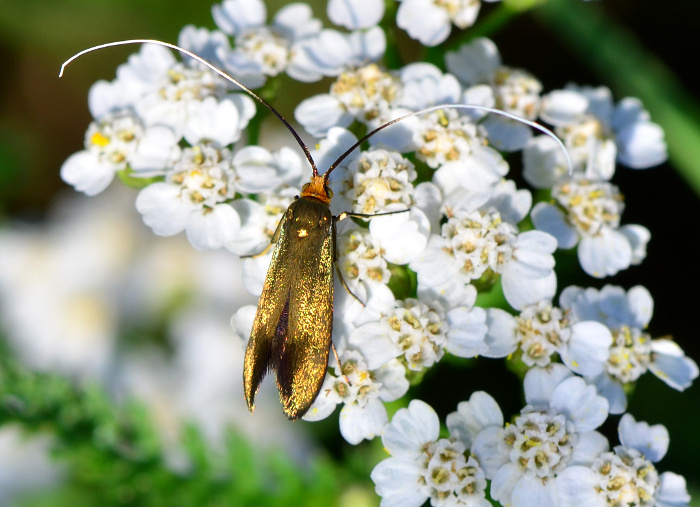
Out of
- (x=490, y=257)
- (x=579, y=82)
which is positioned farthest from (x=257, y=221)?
(x=579, y=82)

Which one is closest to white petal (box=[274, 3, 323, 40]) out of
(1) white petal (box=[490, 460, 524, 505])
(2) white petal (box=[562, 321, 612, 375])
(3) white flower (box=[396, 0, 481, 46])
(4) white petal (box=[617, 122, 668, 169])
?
(3) white flower (box=[396, 0, 481, 46])

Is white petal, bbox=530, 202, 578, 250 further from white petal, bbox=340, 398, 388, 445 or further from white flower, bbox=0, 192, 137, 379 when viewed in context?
white flower, bbox=0, 192, 137, 379

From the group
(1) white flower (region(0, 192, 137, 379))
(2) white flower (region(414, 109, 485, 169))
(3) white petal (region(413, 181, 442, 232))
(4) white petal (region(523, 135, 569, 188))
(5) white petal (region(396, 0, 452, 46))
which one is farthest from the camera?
(1) white flower (region(0, 192, 137, 379))

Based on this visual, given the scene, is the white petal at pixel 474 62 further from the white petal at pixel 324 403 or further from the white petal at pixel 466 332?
the white petal at pixel 324 403

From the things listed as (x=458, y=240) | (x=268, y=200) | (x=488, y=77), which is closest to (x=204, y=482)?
(x=268, y=200)

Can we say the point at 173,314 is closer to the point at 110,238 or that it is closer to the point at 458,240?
the point at 110,238

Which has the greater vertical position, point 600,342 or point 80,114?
point 600,342

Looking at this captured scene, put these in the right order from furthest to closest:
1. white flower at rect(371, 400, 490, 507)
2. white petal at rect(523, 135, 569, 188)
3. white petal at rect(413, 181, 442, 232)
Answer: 1. white petal at rect(523, 135, 569, 188)
2. white petal at rect(413, 181, 442, 232)
3. white flower at rect(371, 400, 490, 507)

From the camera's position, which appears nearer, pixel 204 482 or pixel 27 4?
pixel 204 482
